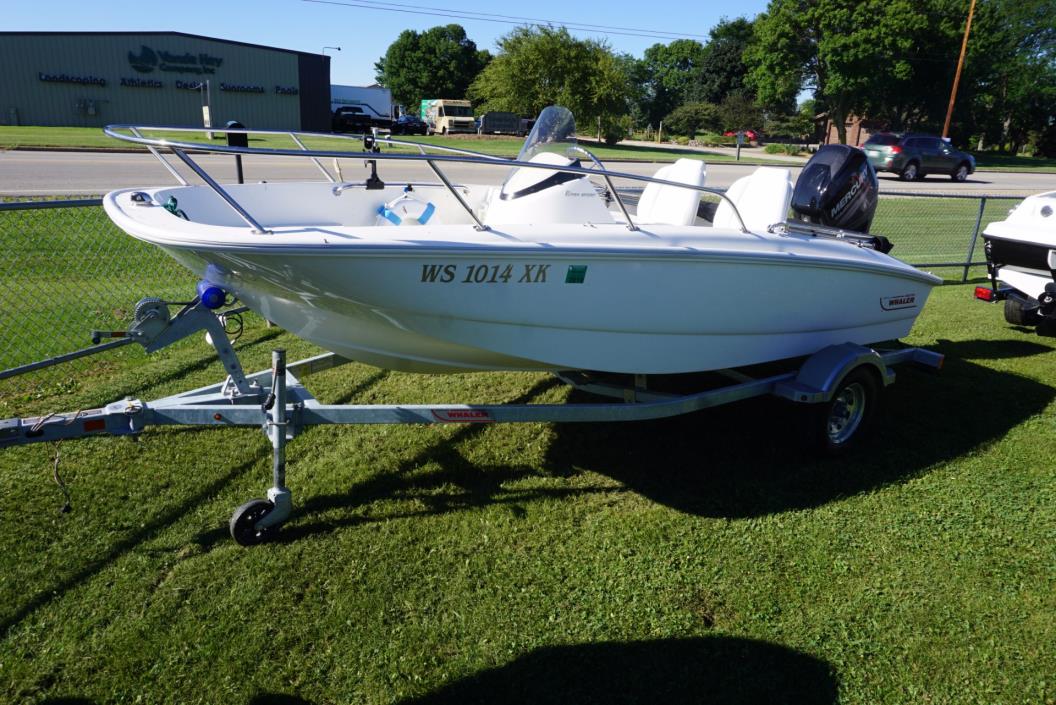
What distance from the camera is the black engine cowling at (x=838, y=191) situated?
16.1 feet

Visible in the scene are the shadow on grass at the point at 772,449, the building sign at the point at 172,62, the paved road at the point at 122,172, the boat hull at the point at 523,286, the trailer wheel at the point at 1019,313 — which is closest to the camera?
the boat hull at the point at 523,286

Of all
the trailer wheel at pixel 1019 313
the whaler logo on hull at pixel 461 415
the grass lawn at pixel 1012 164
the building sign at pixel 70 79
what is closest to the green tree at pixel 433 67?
the building sign at pixel 70 79

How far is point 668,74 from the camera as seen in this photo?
76062 mm

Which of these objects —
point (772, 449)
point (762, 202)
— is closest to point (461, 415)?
point (772, 449)

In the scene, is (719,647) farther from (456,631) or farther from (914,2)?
(914,2)

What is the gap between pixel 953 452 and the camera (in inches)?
170

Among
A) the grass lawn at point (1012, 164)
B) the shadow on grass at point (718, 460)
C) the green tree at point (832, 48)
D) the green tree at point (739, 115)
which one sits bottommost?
the shadow on grass at point (718, 460)

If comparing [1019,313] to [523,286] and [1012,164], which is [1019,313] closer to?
[523,286]

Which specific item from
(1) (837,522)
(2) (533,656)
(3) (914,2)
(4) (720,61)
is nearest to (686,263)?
(1) (837,522)

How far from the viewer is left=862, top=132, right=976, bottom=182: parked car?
23953mm

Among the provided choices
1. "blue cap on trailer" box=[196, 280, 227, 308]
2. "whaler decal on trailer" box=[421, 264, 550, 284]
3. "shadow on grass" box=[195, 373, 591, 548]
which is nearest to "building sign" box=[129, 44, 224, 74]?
"shadow on grass" box=[195, 373, 591, 548]

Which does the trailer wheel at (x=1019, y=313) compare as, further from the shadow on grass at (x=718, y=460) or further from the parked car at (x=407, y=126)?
the parked car at (x=407, y=126)

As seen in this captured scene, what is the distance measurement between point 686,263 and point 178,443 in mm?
2967

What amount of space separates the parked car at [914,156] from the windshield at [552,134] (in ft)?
74.5
